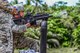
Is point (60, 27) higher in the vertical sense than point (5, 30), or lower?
lower

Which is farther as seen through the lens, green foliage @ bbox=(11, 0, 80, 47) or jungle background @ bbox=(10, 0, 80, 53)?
green foliage @ bbox=(11, 0, 80, 47)

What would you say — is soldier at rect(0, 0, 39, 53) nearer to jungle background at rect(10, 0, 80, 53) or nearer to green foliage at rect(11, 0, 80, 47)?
jungle background at rect(10, 0, 80, 53)

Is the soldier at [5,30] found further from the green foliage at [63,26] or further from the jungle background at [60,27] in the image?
the green foliage at [63,26]

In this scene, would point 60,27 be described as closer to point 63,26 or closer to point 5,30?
point 63,26

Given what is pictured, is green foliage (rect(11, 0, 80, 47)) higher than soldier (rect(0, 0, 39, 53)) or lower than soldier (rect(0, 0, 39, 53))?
lower

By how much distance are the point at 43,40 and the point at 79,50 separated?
513 cm

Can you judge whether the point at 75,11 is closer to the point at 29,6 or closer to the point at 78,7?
the point at 78,7

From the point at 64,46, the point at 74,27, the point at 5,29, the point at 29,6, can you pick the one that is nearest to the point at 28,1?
the point at 29,6

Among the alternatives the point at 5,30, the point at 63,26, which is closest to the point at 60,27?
the point at 63,26

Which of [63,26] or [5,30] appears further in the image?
[63,26]

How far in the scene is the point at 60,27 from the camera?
9633 millimetres

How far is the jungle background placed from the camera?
27.7 feet

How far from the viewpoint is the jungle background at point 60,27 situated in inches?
332

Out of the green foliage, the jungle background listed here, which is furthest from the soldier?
the green foliage
